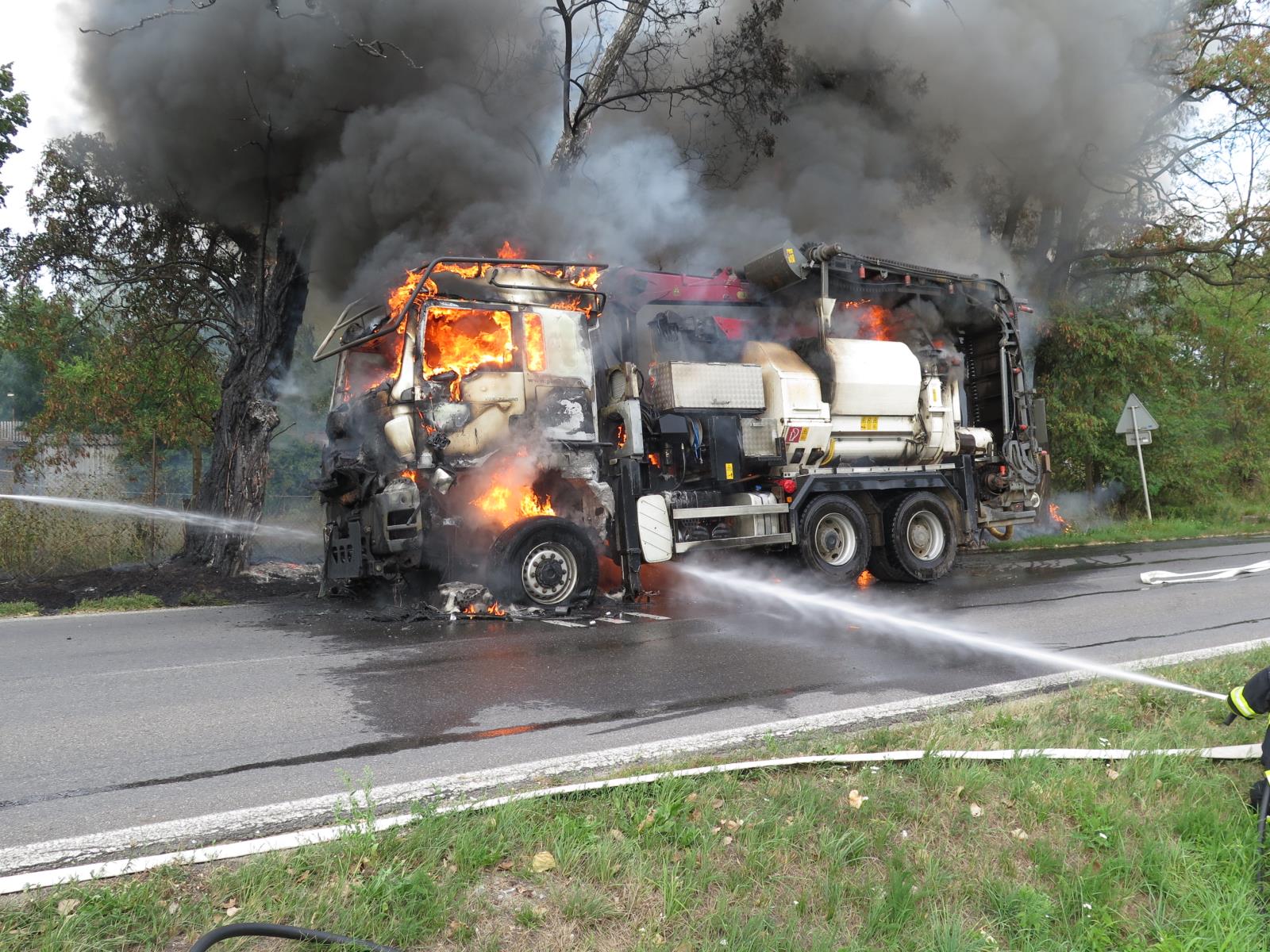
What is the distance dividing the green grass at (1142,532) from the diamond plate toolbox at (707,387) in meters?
7.29

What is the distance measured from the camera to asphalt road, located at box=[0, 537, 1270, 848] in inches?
148

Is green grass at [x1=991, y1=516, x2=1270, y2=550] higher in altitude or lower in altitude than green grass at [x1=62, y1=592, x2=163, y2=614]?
lower

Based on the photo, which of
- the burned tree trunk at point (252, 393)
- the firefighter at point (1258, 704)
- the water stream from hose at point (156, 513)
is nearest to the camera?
the firefighter at point (1258, 704)

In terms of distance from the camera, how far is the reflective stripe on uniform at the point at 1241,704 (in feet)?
9.67

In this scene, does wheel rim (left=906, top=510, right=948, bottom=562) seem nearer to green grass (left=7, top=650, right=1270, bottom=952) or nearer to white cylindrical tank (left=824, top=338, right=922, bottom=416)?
white cylindrical tank (left=824, top=338, right=922, bottom=416)

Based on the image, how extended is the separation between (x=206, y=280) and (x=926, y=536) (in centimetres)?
969

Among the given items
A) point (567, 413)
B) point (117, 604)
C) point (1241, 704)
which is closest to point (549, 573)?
point (567, 413)

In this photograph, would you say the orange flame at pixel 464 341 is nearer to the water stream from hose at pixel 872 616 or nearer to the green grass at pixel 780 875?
the water stream from hose at pixel 872 616

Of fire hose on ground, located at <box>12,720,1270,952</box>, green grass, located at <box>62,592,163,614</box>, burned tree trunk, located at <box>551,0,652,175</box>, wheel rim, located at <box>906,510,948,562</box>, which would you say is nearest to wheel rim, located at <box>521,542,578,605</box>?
green grass, located at <box>62,592,163,614</box>

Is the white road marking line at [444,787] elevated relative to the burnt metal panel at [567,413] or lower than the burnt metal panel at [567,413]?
lower

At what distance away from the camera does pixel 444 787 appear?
11.3 ft

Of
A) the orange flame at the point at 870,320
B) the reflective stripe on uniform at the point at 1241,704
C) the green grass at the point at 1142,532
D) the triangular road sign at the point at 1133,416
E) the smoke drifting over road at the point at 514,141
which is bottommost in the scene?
the green grass at the point at 1142,532

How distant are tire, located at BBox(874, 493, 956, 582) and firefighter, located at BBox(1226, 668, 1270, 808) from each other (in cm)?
723

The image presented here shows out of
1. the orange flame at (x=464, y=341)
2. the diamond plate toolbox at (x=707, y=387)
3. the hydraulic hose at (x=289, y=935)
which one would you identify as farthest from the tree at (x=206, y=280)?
the hydraulic hose at (x=289, y=935)
